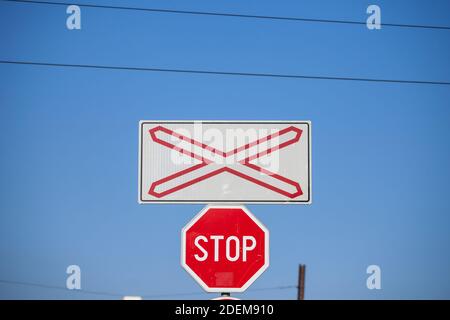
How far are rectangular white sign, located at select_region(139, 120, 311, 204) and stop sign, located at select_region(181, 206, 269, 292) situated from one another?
0.21 metres

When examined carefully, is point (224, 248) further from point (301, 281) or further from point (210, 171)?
point (301, 281)

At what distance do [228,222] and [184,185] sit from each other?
503 millimetres

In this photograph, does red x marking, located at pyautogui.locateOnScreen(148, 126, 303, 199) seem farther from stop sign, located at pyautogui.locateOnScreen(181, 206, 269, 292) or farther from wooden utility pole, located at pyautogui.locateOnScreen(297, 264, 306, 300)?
wooden utility pole, located at pyautogui.locateOnScreen(297, 264, 306, 300)

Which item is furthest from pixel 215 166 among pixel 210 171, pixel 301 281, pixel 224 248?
pixel 301 281

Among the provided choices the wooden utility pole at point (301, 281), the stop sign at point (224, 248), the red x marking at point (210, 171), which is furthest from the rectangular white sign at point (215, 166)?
the wooden utility pole at point (301, 281)

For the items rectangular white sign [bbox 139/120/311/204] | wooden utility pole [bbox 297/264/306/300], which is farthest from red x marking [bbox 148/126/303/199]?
wooden utility pole [bbox 297/264/306/300]

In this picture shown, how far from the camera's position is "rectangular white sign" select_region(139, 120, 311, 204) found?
17.3 ft

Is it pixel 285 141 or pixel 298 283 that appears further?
pixel 298 283

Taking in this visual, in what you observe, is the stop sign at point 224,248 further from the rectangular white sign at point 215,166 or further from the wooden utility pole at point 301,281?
the wooden utility pole at point 301,281

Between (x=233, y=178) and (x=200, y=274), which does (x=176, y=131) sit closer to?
(x=233, y=178)

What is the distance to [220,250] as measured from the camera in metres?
5.06

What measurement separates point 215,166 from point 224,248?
71cm
